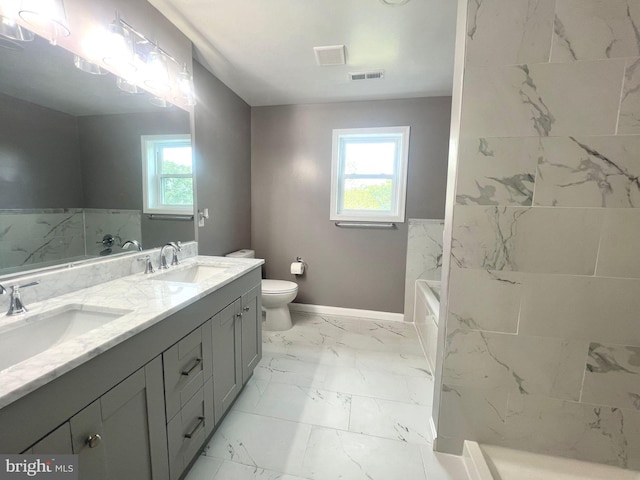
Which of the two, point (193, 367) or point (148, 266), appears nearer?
point (193, 367)

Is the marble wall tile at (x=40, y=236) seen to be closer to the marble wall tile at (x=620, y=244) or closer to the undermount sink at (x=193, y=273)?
the undermount sink at (x=193, y=273)

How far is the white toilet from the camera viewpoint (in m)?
2.60

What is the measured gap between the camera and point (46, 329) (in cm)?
98

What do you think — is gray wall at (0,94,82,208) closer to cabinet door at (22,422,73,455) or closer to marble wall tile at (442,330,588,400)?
cabinet door at (22,422,73,455)

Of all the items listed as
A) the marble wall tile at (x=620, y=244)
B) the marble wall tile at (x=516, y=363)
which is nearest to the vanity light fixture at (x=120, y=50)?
the marble wall tile at (x=516, y=363)

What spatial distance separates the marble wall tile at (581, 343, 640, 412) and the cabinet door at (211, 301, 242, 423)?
70.5 inches

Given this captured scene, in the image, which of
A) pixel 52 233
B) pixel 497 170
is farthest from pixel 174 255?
pixel 497 170

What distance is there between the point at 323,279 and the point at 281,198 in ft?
3.46

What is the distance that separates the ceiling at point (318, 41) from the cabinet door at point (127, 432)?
193 centimetres

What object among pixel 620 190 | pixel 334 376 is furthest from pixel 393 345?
pixel 620 190

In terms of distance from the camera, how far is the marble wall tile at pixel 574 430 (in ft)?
4.18

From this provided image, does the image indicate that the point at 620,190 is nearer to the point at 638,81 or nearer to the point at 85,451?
the point at 638,81

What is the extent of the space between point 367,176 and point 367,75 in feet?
3.24

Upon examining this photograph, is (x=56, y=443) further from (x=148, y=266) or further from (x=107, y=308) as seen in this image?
(x=148, y=266)
